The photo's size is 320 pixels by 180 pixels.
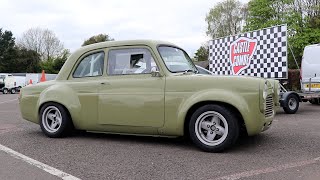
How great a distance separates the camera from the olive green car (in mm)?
4953

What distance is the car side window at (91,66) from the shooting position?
6094mm

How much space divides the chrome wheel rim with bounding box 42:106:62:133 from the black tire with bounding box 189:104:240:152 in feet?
8.43

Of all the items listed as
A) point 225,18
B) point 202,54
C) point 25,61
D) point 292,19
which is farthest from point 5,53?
point 292,19

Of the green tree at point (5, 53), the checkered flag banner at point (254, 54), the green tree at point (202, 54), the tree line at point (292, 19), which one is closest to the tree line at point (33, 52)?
the green tree at point (5, 53)

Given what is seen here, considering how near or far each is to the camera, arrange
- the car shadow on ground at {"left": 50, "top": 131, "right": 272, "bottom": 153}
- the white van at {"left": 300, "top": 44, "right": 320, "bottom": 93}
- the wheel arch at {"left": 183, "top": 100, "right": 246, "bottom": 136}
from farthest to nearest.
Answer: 1. the white van at {"left": 300, "top": 44, "right": 320, "bottom": 93}
2. the car shadow on ground at {"left": 50, "top": 131, "right": 272, "bottom": 153}
3. the wheel arch at {"left": 183, "top": 100, "right": 246, "bottom": 136}

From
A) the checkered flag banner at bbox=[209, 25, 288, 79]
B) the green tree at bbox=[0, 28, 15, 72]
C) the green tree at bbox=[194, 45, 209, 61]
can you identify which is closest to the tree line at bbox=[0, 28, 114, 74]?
the green tree at bbox=[0, 28, 15, 72]

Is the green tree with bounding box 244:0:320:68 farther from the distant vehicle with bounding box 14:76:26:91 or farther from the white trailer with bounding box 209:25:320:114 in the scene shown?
the distant vehicle with bounding box 14:76:26:91

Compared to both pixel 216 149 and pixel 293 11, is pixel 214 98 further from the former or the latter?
pixel 293 11

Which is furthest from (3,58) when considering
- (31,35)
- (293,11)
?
(293,11)

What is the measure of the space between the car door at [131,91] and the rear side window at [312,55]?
8111mm

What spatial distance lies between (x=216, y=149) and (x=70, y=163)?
1989mm

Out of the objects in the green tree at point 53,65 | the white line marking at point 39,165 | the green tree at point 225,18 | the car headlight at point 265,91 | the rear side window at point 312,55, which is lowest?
the white line marking at point 39,165

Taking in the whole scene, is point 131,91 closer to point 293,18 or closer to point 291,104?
point 291,104

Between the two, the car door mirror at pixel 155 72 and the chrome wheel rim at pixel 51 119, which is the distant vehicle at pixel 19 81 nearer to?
the chrome wheel rim at pixel 51 119
